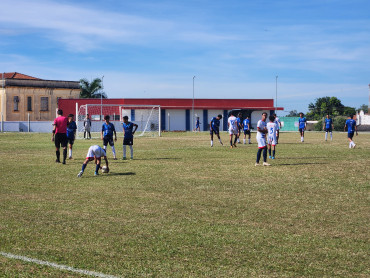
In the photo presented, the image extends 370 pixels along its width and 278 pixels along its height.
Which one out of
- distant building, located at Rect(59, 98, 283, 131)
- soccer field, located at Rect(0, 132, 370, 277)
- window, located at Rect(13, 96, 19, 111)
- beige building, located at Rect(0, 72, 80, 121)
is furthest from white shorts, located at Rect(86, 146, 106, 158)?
window, located at Rect(13, 96, 19, 111)

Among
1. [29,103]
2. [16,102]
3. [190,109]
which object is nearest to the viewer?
[16,102]

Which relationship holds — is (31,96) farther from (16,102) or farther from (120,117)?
(120,117)

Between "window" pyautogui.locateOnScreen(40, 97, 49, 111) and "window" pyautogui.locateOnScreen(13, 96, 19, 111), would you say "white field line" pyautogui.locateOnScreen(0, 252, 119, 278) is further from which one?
"window" pyautogui.locateOnScreen(40, 97, 49, 111)

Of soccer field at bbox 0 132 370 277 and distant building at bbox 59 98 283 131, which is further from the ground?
distant building at bbox 59 98 283 131

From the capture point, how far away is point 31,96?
74.9m

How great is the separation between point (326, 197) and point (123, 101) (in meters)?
66.1

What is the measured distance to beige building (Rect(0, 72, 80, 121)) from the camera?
7332 cm

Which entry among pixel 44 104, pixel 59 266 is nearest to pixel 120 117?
pixel 44 104

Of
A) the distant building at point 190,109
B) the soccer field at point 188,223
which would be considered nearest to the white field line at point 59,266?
the soccer field at point 188,223

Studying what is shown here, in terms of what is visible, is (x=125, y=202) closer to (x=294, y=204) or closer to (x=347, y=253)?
(x=294, y=204)

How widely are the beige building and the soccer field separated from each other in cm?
6238

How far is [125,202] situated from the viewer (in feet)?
33.0

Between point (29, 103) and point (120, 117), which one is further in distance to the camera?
point (29, 103)

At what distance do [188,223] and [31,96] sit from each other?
234ft
